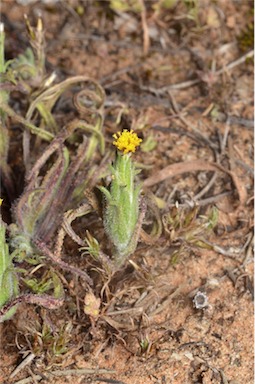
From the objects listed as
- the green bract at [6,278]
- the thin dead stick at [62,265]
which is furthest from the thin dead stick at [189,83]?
the green bract at [6,278]

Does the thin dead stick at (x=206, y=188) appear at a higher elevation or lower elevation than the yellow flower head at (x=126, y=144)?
lower

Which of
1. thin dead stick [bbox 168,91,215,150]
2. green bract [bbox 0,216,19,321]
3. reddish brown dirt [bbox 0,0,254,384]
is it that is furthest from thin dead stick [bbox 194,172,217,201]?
green bract [bbox 0,216,19,321]

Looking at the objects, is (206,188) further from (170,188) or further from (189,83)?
(189,83)

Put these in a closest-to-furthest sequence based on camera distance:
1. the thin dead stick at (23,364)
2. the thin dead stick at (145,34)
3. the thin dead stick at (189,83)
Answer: the thin dead stick at (23,364) < the thin dead stick at (189,83) < the thin dead stick at (145,34)

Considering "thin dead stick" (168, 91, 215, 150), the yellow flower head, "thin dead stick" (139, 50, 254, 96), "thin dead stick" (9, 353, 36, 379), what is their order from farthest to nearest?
"thin dead stick" (139, 50, 254, 96), "thin dead stick" (168, 91, 215, 150), "thin dead stick" (9, 353, 36, 379), the yellow flower head

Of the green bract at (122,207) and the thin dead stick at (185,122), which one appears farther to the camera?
the thin dead stick at (185,122)

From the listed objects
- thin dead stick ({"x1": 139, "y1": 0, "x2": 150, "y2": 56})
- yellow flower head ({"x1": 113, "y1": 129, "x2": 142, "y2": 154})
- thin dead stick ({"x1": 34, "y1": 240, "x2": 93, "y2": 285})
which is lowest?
thin dead stick ({"x1": 34, "y1": 240, "x2": 93, "y2": 285})

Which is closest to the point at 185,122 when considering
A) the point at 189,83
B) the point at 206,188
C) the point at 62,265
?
the point at 189,83

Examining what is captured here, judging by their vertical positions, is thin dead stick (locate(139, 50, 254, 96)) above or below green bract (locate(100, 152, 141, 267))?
below

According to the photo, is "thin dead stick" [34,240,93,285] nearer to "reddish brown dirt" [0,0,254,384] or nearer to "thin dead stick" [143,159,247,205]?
"reddish brown dirt" [0,0,254,384]

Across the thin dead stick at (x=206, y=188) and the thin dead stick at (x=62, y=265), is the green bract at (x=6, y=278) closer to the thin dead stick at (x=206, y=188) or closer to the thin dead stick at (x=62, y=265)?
the thin dead stick at (x=62, y=265)

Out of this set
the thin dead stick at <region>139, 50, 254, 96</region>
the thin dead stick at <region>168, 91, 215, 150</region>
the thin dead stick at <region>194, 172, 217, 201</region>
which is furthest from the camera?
the thin dead stick at <region>139, 50, 254, 96</region>
